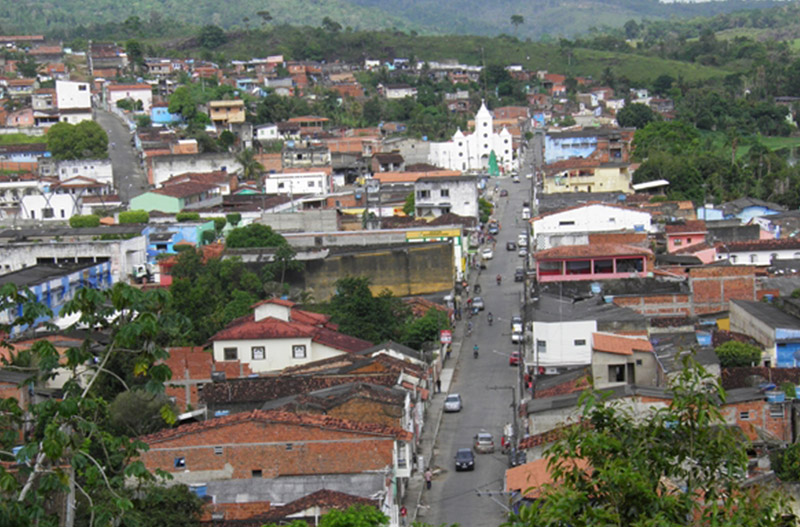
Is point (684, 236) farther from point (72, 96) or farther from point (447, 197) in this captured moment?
point (72, 96)

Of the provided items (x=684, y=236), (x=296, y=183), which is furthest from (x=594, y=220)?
(x=296, y=183)

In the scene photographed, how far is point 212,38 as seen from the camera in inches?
3713

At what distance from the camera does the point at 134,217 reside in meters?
43.2

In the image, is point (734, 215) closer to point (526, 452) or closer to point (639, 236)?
point (639, 236)

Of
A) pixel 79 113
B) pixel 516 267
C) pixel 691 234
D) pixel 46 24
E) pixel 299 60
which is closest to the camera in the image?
pixel 691 234

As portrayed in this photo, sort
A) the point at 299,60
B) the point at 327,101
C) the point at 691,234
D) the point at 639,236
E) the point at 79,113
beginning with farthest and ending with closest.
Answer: the point at 299,60 < the point at 327,101 < the point at 79,113 < the point at 691,234 < the point at 639,236

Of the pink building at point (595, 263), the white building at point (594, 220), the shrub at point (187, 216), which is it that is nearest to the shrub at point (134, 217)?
the shrub at point (187, 216)

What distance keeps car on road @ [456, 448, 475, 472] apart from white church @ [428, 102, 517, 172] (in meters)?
43.1

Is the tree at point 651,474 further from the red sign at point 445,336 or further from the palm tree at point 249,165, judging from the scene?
the palm tree at point 249,165

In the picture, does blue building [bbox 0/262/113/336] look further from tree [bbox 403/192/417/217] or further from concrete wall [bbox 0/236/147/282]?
tree [bbox 403/192/417/217]

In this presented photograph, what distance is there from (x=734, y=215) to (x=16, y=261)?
23.9 metres

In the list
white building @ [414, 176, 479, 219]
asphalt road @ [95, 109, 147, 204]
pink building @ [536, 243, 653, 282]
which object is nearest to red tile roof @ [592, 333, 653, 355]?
pink building @ [536, 243, 653, 282]

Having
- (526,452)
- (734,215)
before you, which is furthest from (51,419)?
(734,215)

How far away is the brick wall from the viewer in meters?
18.1
